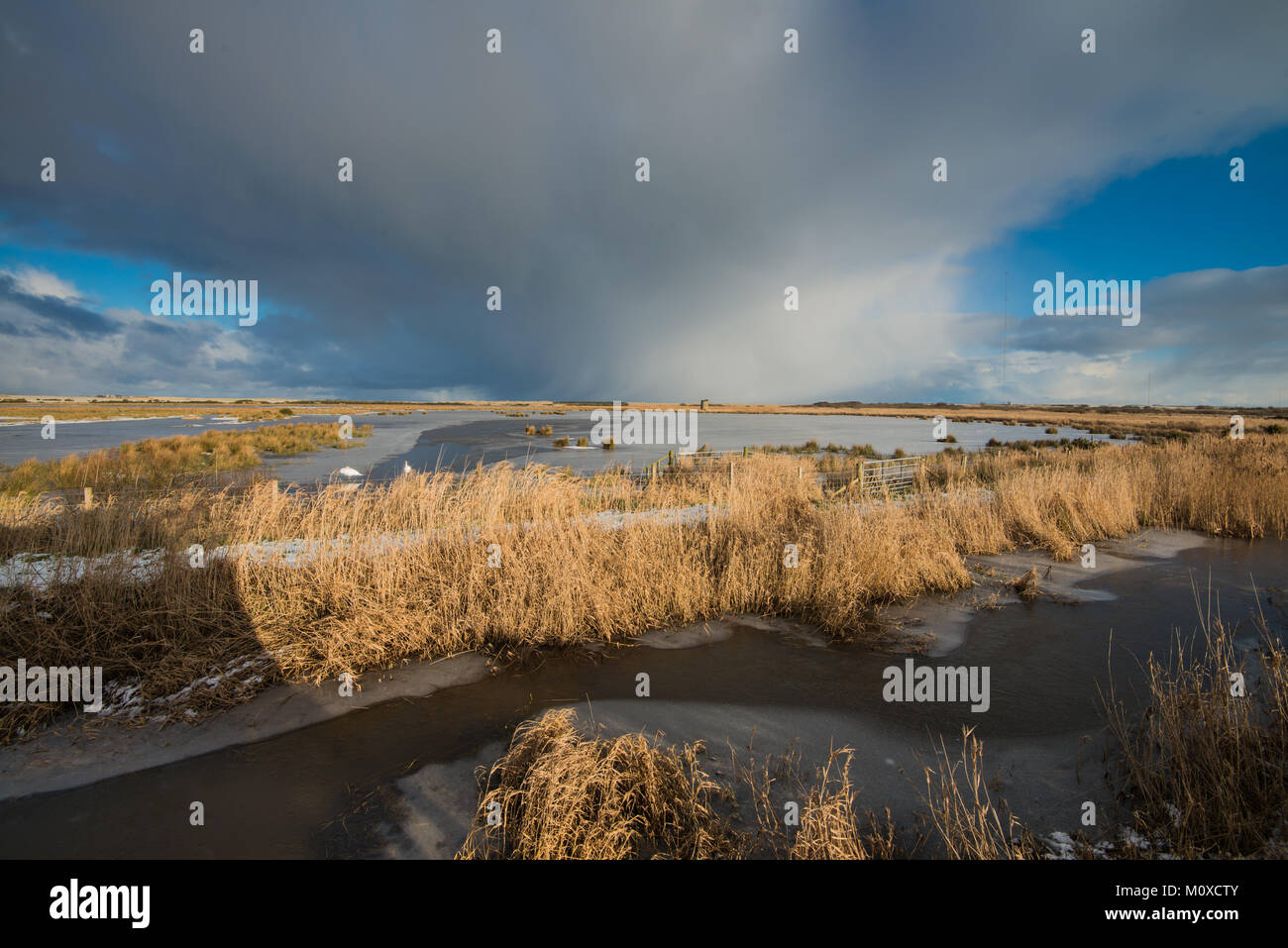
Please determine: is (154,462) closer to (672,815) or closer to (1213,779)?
(672,815)

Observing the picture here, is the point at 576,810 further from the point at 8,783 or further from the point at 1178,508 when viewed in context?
the point at 1178,508

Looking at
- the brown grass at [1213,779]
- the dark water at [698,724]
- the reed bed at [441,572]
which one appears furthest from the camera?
the reed bed at [441,572]

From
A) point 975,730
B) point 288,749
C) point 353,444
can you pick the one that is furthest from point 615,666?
point 353,444

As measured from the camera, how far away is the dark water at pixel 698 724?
4113 mm

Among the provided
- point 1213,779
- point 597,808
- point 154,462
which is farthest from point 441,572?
point 154,462

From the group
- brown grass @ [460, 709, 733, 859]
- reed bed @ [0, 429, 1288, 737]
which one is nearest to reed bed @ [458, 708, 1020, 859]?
brown grass @ [460, 709, 733, 859]

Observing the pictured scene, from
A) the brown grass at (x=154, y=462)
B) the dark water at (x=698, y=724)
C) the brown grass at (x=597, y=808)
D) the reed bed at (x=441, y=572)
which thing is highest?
the brown grass at (x=154, y=462)

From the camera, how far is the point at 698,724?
563cm

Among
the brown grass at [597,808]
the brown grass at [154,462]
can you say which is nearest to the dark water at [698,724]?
the brown grass at [597,808]

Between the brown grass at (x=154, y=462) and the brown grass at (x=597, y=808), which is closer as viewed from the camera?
the brown grass at (x=597, y=808)

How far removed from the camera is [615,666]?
23.5 ft

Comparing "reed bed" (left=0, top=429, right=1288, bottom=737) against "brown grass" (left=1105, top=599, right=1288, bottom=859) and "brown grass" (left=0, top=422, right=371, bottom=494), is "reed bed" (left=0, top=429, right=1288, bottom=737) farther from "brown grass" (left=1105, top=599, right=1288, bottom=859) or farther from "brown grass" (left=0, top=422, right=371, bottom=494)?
"brown grass" (left=0, top=422, right=371, bottom=494)

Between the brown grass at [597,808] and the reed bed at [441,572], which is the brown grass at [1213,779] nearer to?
the brown grass at [597,808]
